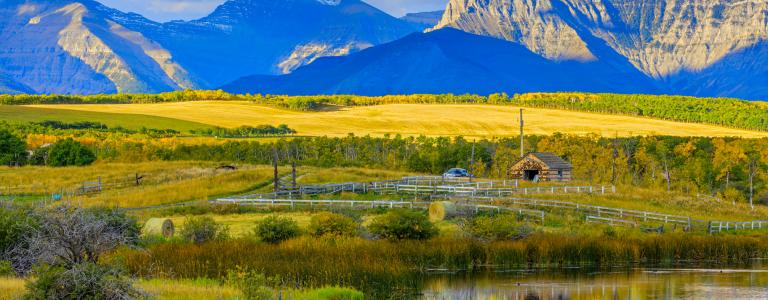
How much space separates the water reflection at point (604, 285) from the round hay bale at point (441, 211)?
58.3ft

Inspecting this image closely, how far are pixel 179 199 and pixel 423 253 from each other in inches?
1483

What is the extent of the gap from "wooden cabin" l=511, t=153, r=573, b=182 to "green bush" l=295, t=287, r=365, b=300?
6696 centimetres

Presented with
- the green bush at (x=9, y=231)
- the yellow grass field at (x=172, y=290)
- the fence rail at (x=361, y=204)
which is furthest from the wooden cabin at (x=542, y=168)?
the yellow grass field at (x=172, y=290)

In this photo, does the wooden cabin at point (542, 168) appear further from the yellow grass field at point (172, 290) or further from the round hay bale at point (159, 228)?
the yellow grass field at point (172, 290)

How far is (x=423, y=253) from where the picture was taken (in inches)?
1908

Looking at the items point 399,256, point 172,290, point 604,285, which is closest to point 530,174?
point 399,256

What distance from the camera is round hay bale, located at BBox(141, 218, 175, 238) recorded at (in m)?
54.7

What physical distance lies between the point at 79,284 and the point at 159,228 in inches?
1095

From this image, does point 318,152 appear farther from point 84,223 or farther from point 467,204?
point 84,223

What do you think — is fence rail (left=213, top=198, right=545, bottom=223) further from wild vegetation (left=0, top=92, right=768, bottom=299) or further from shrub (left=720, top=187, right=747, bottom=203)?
shrub (left=720, top=187, right=747, bottom=203)

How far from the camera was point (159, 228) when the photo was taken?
55000 millimetres

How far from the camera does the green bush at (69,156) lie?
420ft

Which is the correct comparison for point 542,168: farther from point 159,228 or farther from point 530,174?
point 159,228

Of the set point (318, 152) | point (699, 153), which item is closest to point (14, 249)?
point (699, 153)
